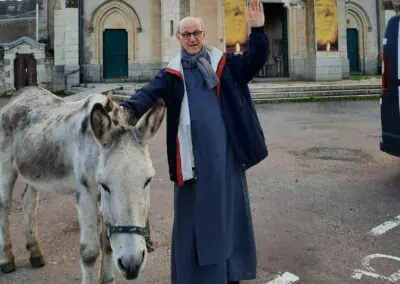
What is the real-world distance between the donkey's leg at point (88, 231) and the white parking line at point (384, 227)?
304 cm

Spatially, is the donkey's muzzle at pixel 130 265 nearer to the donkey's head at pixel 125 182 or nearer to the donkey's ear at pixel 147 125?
the donkey's head at pixel 125 182

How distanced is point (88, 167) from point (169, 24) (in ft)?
69.1

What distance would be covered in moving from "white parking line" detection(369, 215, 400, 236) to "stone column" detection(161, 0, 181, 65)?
62.5ft

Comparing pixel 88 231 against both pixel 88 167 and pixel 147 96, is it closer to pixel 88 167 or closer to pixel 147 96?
pixel 88 167

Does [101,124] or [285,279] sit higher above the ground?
[101,124]

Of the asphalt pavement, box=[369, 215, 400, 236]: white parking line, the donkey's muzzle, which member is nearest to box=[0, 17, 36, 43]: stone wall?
the asphalt pavement

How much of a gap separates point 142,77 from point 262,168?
709 inches

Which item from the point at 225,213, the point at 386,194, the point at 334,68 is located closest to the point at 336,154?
the point at 386,194

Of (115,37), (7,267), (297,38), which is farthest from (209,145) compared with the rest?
(297,38)

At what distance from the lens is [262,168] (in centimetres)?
714

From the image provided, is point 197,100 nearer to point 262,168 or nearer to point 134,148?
point 134,148

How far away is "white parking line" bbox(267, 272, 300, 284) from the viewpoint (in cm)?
325

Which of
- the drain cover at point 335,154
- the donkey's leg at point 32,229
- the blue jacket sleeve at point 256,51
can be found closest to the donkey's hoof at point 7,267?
the donkey's leg at point 32,229

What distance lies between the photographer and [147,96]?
267cm
